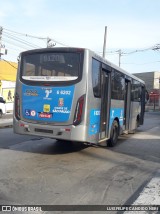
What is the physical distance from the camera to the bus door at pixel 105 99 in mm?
10219

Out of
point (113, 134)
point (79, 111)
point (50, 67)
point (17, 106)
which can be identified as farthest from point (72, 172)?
point (113, 134)

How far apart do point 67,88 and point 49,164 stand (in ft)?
6.95

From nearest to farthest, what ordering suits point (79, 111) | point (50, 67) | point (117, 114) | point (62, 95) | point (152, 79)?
point (79, 111), point (62, 95), point (50, 67), point (117, 114), point (152, 79)

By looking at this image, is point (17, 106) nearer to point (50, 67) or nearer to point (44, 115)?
→ point (44, 115)

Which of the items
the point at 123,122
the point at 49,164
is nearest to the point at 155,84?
the point at 123,122

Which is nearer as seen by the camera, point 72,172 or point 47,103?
point 72,172

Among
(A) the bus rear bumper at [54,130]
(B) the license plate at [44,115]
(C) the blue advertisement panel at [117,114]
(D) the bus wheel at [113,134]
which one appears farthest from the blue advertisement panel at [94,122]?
(D) the bus wheel at [113,134]

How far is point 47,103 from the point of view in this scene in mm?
9141

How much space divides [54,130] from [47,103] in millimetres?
788

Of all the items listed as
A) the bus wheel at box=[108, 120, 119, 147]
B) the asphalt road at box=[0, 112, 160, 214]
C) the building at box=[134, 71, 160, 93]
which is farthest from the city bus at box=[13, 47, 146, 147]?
the building at box=[134, 71, 160, 93]

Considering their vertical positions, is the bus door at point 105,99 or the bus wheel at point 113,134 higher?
the bus door at point 105,99

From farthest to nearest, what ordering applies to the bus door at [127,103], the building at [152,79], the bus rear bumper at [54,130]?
1. the building at [152,79]
2. the bus door at [127,103]
3. the bus rear bumper at [54,130]

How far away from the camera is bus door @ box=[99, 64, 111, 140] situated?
33.5 ft

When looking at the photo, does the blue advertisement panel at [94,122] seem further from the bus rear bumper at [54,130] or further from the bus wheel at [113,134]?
the bus wheel at [113,134]
